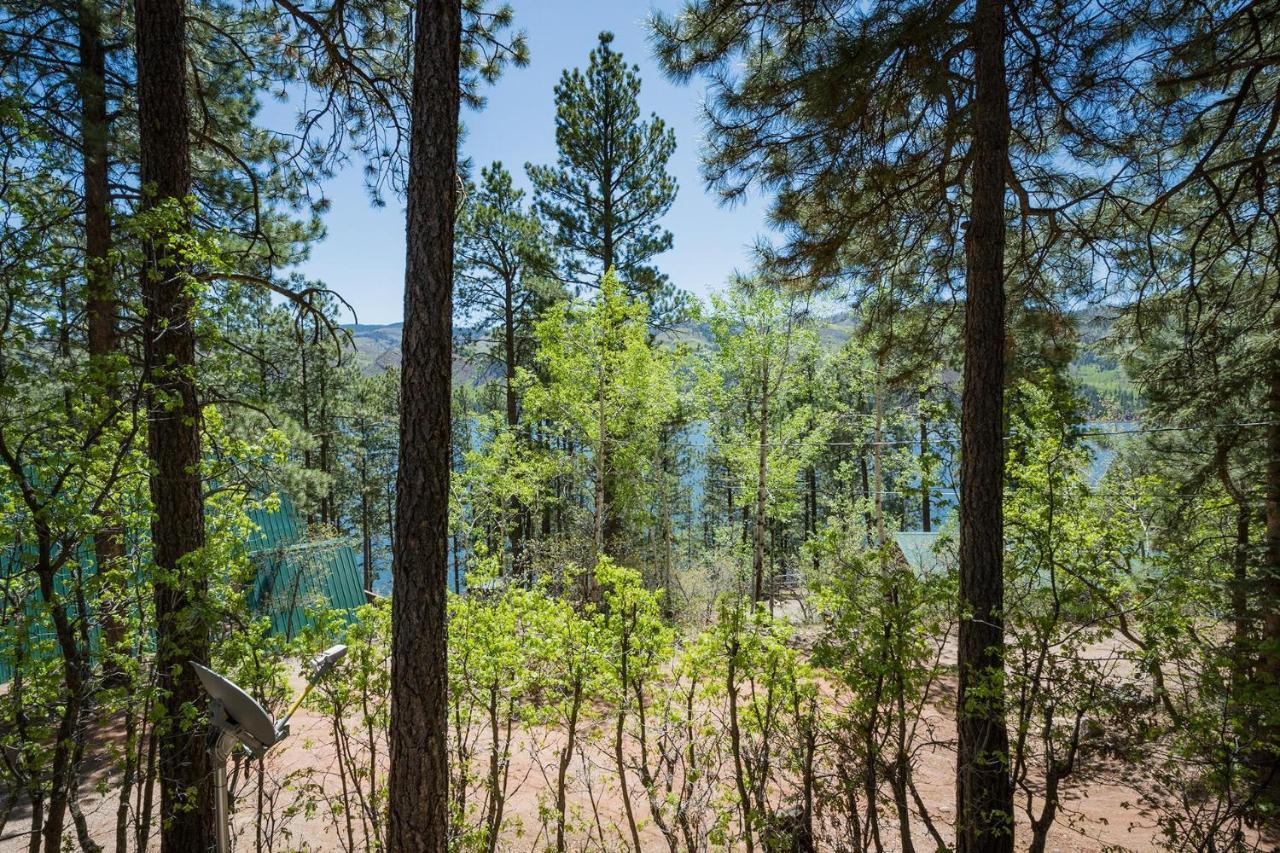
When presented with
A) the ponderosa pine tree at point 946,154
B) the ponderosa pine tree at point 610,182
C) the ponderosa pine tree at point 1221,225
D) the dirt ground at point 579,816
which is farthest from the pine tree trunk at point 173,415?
the ponderosa pine tree at point 610,182

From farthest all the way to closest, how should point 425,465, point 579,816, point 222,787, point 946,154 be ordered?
point 946,154
point 579,816
point 425,465
point 222,787

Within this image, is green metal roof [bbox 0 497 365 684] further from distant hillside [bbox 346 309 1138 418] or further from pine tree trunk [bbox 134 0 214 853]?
pine tree trunk [bbox 134 0 214 853]

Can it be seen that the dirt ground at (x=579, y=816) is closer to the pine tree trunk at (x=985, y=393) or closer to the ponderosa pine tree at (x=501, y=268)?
the pine tree trunk at (x=985, y=393)

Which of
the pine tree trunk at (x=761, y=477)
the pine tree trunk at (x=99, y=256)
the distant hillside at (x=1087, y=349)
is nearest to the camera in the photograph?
the pine tree trunk at (x=99, y=256)

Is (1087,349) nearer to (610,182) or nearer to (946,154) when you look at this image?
(946,154)

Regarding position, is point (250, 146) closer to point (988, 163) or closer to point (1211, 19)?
point (988, 163)

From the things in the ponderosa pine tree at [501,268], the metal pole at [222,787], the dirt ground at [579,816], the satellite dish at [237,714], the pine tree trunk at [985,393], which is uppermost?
the ponderosa pine tree at [501,268]

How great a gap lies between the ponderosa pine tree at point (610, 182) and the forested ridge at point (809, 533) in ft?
20.2

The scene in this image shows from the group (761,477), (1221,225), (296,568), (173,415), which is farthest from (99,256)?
(761,477)

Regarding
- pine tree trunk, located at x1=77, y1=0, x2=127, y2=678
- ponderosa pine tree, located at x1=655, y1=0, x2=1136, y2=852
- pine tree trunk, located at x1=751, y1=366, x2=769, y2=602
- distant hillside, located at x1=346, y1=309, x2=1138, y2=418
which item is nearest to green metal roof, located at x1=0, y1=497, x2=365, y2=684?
distant hillside, located at x1=346, y1=309, x2=1138, y2=418

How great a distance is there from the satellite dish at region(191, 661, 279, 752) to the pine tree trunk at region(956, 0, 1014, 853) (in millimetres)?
3535

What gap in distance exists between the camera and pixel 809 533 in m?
4.62

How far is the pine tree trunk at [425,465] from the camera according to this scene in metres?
2.68

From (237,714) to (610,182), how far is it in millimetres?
11530
